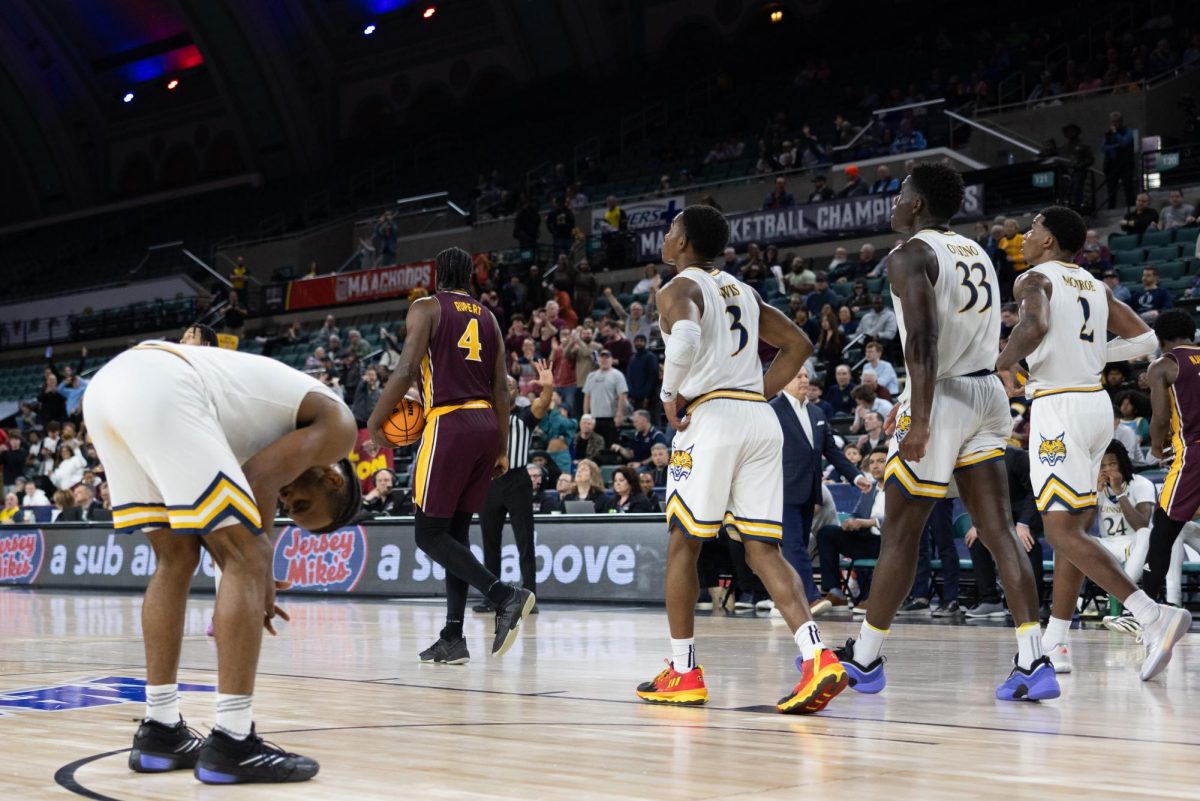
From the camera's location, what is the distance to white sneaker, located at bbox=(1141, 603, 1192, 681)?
639 centimetres

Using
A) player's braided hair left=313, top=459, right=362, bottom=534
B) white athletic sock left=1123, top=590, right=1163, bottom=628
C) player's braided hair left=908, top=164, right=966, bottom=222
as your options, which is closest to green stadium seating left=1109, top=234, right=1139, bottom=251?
white athletic sock left=1123, top=590, right=1163, bottom=628

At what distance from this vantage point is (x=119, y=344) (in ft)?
116

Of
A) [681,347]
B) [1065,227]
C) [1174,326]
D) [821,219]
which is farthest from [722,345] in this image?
[821,219]

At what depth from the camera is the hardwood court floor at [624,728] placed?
3.67 metres

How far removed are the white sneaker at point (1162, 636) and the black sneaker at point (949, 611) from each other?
4639mm

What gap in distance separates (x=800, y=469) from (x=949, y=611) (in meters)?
1.59

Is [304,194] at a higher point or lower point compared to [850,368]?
higher

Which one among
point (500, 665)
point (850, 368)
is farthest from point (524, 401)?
point (500, 665)

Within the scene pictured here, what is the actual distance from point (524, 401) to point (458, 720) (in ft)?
39.7

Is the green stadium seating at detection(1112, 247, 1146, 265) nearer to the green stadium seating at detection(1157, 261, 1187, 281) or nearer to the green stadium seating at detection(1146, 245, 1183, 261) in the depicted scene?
the green stadium seating at detection(1146, 245, 1183, 261)

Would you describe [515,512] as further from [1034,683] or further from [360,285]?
[360,285]

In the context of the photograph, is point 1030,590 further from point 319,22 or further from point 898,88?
point 319,22

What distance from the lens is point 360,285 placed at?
3038 cm

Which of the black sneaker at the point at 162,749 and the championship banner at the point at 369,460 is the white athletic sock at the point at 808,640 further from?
the championship banner at the point at 369,460
